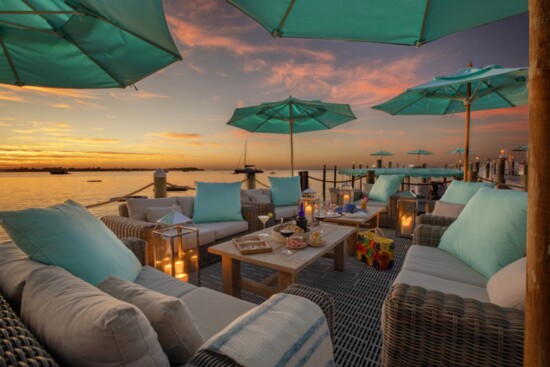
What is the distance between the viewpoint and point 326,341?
2.87 feet

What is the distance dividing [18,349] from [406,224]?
456cm

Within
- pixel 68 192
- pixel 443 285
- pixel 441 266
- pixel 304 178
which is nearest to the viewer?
pixel 443 285

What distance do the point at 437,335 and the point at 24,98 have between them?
760 cm

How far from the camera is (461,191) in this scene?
3.15 m

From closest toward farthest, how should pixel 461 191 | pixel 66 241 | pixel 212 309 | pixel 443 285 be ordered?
pixel 66 241, pixel 212 309, pixel 443 285, pixel 461 191

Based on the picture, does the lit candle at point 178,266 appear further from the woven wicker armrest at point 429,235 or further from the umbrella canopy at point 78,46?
the woven wicker armrest at point 429,235

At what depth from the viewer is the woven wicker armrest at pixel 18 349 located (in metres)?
0.46

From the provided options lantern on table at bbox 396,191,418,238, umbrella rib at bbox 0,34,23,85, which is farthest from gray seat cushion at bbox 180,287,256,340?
lantern on table at bbox 396,191,418,238

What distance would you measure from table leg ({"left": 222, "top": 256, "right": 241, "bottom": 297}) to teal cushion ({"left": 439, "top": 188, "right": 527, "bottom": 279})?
1.87 metres

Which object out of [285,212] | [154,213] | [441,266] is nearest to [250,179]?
[285,212]

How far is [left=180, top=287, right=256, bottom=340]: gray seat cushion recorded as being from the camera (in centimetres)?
119

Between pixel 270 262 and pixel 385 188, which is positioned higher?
pixel 385 188

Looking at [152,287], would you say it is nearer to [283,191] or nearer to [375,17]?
[375,17]

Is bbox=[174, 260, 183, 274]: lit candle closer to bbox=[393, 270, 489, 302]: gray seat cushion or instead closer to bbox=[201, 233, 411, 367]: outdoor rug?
bbox=[201, 233, 411, 367]: outdoor rug
